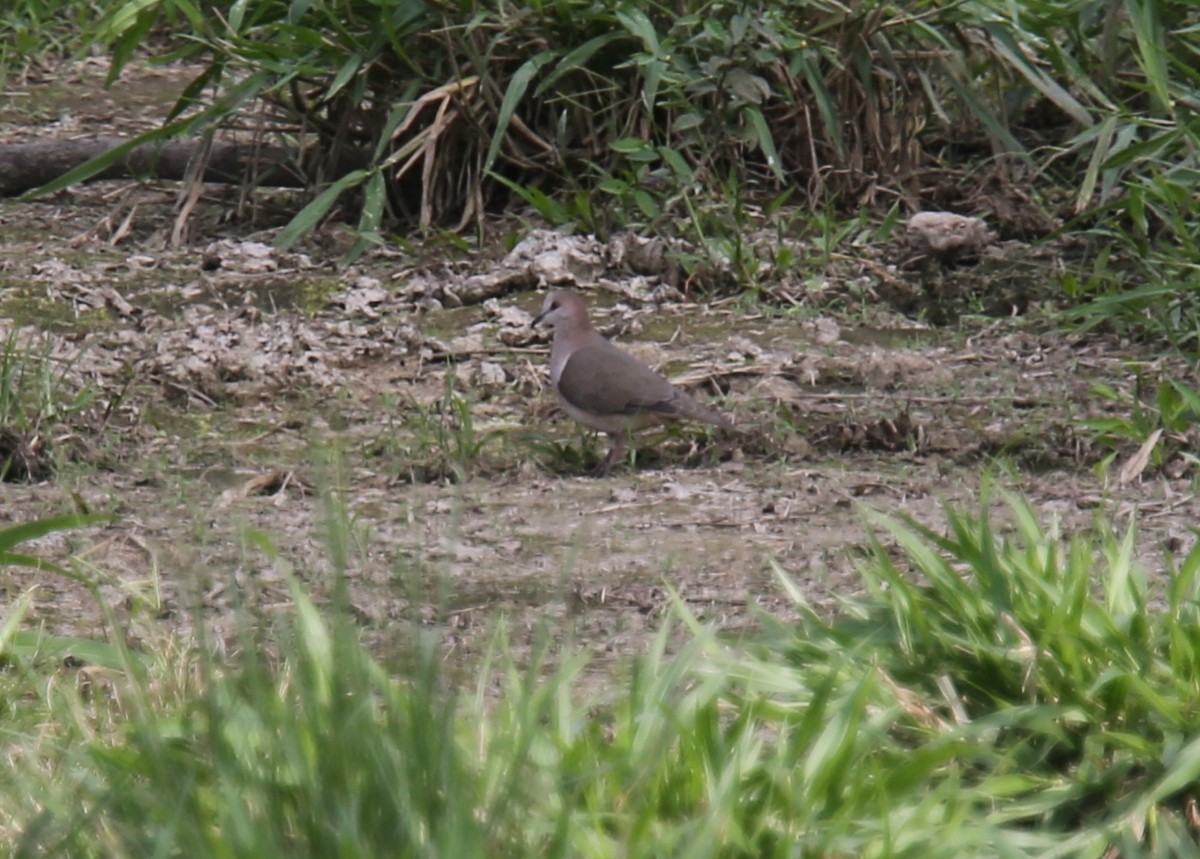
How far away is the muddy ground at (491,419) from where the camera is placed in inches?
161

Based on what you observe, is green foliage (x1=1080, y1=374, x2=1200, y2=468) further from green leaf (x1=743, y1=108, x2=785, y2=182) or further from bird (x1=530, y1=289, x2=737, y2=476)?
green leaf (x1=743, y1=108, x2=785, y2=182)

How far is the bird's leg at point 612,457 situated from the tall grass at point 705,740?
1.69 meters

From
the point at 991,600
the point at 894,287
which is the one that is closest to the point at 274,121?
the point at 894,287

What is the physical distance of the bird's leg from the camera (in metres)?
5.14

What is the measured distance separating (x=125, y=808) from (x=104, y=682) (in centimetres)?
109

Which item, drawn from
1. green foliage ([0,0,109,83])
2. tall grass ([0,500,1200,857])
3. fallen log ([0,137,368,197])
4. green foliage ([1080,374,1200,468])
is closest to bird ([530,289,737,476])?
green foliage ([1080,374,1200,468])

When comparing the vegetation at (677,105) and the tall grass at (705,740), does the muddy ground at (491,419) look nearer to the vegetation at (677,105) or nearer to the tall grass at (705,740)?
the vegetation at (677,105)

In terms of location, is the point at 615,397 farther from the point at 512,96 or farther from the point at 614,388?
the point at 512,96

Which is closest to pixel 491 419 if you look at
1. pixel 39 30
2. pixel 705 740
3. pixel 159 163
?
pixel 159 163

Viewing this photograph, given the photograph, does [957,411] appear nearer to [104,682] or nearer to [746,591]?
[746,591]

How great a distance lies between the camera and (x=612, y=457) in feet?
16.9

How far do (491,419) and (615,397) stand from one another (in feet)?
1.81

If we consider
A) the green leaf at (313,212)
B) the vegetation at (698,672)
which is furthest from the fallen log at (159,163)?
the vegetation at (698,672)

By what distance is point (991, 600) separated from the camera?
3.12m
